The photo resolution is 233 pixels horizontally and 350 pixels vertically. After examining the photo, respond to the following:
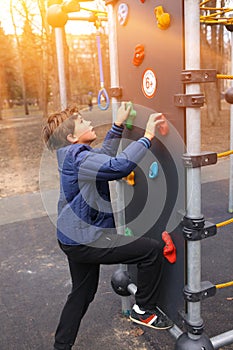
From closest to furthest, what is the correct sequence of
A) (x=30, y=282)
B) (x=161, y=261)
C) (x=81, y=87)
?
(x=161, y=261)
(x=30, y=282)
(x=81, y=87)

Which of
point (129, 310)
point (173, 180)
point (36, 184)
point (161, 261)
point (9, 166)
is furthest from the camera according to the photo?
point (9, 166)

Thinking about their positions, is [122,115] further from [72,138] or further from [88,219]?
[88,219]

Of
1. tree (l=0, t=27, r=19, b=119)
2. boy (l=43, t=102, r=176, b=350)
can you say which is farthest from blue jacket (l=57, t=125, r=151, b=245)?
tree (l=0, t=27, r=19, b=119)

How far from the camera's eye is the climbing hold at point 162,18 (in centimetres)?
171

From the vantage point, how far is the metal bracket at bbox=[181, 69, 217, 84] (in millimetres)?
1600

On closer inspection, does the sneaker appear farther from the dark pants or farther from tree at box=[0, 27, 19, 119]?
tree at box=[0, 27, 19, 119]

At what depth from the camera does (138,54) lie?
2020 millimetres

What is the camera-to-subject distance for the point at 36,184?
630cm


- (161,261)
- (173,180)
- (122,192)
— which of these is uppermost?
(173,180)

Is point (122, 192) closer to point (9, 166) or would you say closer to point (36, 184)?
point (36, 184)

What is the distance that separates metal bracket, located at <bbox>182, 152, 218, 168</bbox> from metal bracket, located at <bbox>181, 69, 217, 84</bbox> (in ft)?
1.04

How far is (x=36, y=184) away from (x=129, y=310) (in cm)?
407

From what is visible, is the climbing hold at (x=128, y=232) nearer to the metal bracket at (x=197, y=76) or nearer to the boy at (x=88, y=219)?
the boy at (x=88, y=219)

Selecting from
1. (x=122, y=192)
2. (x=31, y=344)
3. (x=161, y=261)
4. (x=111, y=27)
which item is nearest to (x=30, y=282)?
(x=31, y=344)
